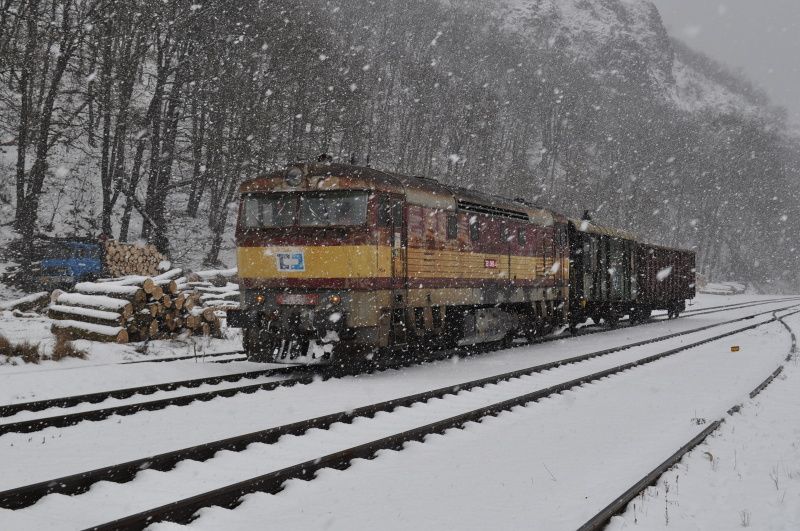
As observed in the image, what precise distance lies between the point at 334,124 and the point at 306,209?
2450cm

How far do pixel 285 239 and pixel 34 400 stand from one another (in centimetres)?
437

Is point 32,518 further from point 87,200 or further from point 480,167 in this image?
point 480,167

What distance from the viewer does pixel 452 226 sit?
42.4 ft

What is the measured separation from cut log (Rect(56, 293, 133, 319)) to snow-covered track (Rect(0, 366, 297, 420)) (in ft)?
11.6

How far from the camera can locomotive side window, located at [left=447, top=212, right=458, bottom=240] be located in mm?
12789

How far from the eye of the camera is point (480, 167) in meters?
51.0

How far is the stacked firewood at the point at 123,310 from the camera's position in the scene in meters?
12.9

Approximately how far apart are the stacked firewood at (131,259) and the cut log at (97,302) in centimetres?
841

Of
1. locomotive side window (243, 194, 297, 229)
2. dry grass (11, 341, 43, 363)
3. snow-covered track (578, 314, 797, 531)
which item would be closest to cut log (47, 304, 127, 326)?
dry grass (11, 341, 43, 363)

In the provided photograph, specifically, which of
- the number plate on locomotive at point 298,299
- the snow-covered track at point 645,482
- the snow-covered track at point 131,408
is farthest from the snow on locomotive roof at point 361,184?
the snow-covered track at point 645,482

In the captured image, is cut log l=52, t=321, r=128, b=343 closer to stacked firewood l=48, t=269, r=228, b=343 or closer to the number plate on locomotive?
stacked firewood l=48, t=269, r=228, b=343

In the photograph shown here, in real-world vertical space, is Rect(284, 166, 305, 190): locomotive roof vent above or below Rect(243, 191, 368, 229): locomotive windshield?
above

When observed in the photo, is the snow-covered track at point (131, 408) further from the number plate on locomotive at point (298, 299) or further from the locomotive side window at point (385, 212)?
the locomotive side window at point (385, 212)

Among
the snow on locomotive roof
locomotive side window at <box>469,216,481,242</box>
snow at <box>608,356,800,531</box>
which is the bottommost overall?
snow at <box>608,356,800,531</box>
